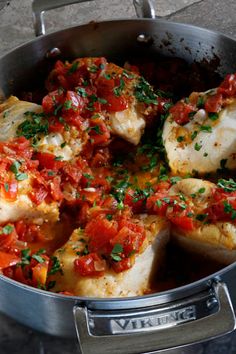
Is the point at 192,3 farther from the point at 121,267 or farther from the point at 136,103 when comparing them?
the point at 121,267

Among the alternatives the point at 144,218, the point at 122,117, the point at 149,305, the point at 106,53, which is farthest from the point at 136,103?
the point at 149,305

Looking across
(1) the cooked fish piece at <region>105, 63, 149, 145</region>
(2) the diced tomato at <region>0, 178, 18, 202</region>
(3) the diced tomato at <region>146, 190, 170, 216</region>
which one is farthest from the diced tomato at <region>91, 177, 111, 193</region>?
(2) the diced tomato at <region>0, 178, 18, 202</region>

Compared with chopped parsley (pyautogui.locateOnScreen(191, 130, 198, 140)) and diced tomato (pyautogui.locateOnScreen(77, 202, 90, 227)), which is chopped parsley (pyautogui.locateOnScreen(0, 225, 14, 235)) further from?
chopped parsley (pyautogui.locateOnScreen(191, 130, 198, 140))

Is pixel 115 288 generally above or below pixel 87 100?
below

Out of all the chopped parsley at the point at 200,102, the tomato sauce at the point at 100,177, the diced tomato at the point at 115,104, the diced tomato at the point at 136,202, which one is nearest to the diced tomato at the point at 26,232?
the tomato sauce at the point at 100,177

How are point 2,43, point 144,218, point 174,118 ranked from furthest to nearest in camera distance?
point 2,43 < point 174,118 < point 144,218

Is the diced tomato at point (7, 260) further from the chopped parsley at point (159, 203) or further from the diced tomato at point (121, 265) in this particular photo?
the chopped parsley at point (159, 203)
